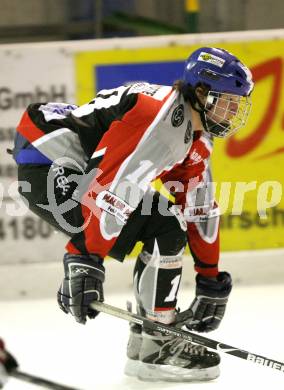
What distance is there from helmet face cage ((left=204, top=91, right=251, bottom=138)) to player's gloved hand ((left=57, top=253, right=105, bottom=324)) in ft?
1.87

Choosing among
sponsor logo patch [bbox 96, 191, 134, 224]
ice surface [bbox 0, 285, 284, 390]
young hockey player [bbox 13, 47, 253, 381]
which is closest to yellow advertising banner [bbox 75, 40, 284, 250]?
ice surface [bbox 0, 285, 284, 390]

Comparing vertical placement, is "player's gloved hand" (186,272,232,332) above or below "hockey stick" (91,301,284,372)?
below

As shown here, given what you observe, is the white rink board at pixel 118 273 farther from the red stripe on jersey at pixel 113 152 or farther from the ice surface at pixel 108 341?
the red stripe on jersey at pixel 113 152

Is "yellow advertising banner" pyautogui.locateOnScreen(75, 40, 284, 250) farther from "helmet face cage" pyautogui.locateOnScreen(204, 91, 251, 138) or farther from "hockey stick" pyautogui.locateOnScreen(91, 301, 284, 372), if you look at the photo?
"hockey stick" pyautogui.locateOnScreen(91, 301, 284, 372)

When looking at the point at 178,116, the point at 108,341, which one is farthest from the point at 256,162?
the point at 178,116

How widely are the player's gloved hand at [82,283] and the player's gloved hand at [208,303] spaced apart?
1.80 feet

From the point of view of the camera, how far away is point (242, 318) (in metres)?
3.77

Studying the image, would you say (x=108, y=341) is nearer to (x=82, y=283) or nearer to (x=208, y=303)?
(x=208, y=303)

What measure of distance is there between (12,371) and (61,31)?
172 inches

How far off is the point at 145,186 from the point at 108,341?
38.4 inches

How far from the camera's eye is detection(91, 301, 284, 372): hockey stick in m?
2.64

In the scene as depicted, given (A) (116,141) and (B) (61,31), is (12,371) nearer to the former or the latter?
(A) (116,141)

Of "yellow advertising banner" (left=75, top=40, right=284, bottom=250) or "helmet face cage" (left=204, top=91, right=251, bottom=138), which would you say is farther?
"yellow advertising banner" (left=75, top=40, right=284, bottom=250)

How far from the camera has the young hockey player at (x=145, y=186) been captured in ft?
8.78
